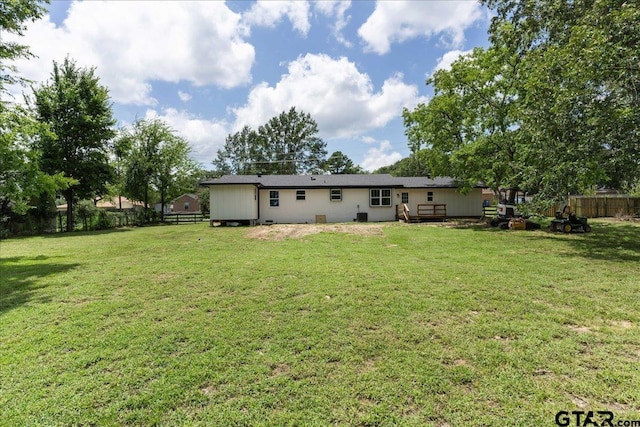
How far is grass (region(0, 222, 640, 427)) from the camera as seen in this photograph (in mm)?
2318

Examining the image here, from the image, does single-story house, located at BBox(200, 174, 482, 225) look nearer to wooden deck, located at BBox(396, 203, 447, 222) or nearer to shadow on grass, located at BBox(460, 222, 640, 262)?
wooden deck, located at BBox(396, 203, 447, 222)

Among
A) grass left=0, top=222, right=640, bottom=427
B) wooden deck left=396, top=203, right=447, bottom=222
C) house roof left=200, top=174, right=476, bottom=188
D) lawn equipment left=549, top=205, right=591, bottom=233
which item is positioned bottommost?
grass left=0, top=222, right=640, bottom=427

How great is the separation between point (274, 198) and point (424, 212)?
10.2m

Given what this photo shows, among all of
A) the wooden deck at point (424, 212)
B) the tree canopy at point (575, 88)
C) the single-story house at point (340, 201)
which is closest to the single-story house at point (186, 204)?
the single-story house at point (340, 201)

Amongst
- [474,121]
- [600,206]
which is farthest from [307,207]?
[600,206]

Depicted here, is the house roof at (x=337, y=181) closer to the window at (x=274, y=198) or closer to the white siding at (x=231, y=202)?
the window at (x=274, y=198)

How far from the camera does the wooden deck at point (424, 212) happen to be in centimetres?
1861

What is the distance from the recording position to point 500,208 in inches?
604

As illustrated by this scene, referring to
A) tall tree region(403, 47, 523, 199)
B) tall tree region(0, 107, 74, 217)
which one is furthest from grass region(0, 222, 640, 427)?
tall tree region(403, 47, 523, 199)

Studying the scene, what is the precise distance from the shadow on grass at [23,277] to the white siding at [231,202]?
952cm

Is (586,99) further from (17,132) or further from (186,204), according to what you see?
(186,204)

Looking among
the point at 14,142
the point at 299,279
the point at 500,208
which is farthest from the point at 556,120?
the point at 14,142

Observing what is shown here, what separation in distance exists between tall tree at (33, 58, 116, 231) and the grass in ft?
51.0

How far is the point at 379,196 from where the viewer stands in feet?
65.9
